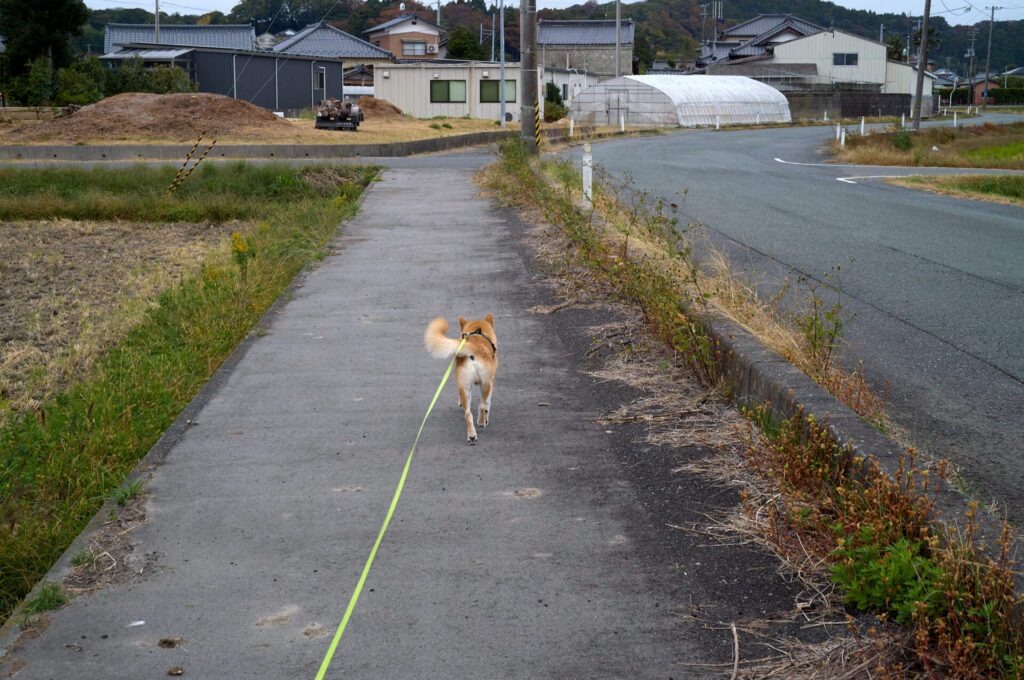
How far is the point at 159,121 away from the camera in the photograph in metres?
31.4

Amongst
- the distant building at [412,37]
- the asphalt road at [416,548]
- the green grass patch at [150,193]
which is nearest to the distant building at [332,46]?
the distant building at [412,37]

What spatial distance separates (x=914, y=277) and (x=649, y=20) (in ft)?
404

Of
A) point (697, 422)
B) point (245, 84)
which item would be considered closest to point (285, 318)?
point (697, 422)

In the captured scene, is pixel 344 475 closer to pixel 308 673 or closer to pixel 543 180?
pixel 308 673

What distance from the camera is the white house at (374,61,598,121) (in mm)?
54469

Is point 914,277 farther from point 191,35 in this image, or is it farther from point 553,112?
point 191,35

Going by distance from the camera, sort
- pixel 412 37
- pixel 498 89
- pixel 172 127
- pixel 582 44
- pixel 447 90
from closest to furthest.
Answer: pixel 172 127 < pixel 447 90 < pixel 498 89 < pixel 412 37 < pixel 582 44

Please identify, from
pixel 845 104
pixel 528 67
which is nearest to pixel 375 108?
pixel 528 67

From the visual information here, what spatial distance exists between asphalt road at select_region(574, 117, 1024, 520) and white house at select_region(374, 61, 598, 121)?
33731 millimetres

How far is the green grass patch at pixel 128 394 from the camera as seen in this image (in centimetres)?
456

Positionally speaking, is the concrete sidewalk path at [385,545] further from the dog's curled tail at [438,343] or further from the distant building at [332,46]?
the distant building at [332,46]

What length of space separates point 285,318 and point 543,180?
8.70 m

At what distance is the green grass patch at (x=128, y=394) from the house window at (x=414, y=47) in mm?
64907

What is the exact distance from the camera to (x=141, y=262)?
13117 millimetres
